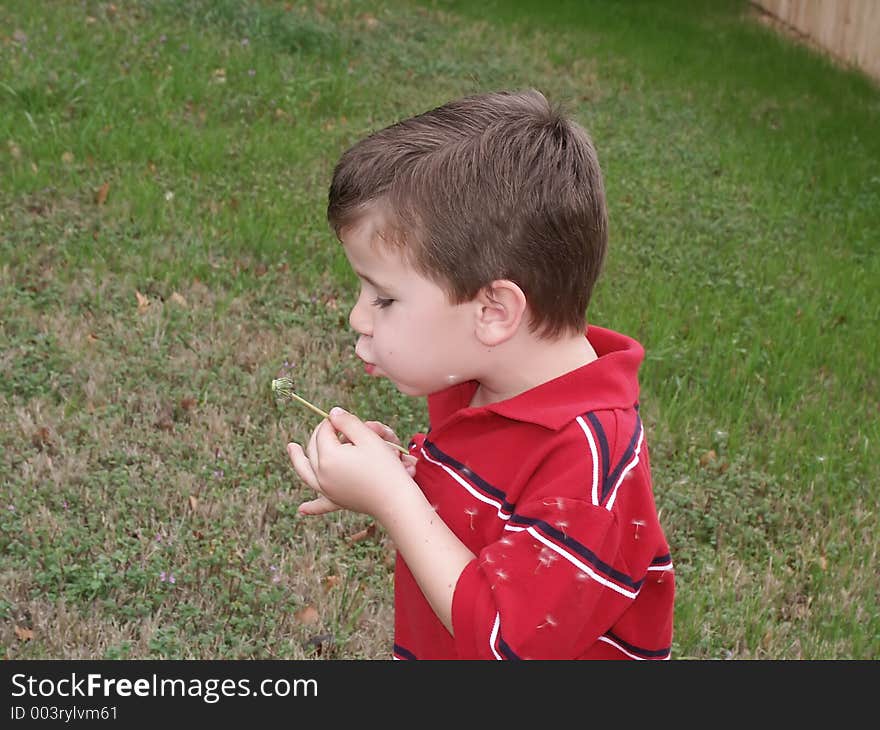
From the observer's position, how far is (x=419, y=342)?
209 cm

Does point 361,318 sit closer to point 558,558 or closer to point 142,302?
point 558,558

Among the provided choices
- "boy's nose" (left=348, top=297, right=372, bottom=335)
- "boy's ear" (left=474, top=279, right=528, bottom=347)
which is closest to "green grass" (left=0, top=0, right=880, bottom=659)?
"boy's ear" (left=474, top=279, right=528, bottom=347)

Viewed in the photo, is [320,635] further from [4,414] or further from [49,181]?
[49,181]

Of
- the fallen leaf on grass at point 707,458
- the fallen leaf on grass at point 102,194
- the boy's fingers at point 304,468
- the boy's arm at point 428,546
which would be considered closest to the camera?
the boy's arm at point 428,546

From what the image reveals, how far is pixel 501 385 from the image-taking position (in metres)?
2.19

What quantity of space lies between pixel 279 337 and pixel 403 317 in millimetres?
3225

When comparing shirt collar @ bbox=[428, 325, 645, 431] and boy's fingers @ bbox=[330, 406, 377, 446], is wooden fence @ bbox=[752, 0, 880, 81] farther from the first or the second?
boy's fingers @ bbox=[330, 406, 377, 446]

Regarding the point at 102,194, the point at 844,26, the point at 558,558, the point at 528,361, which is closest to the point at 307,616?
the point at 528,361

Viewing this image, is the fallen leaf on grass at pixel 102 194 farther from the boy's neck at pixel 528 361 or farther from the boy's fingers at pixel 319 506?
the boy's neck at pixel 528 361

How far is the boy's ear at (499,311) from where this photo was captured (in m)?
2.06

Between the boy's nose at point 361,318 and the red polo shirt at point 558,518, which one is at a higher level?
the boy's nose at point 361,318

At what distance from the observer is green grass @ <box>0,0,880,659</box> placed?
385cm

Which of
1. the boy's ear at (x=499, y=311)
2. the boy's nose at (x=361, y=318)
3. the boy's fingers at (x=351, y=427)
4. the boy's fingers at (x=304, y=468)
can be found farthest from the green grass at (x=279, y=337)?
the boy's fingers at (x=304, y=468)

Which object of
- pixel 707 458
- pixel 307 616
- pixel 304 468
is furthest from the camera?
pixel 707 458
